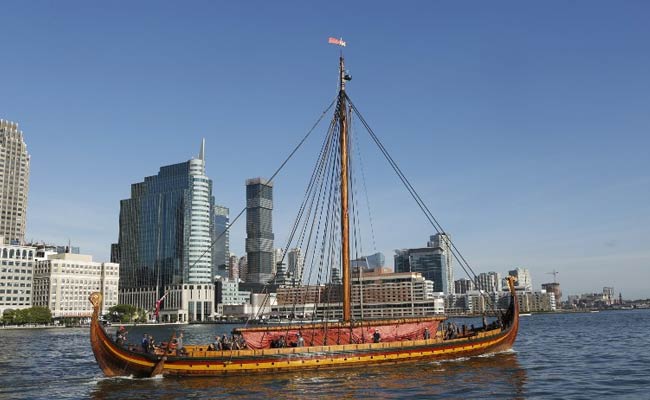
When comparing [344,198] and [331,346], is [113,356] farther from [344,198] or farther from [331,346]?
[344,198]

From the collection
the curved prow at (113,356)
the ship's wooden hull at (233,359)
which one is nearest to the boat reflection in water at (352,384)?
the ship's wooden hull at (233,359)

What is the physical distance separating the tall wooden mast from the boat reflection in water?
6.40 metres

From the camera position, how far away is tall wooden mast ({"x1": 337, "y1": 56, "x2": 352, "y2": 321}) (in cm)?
4572

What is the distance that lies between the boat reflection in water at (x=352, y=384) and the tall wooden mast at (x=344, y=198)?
640cm

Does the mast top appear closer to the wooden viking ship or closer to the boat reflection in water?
the wooden viking ship

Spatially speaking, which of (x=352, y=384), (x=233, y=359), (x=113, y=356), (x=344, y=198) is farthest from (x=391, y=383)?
(x=113, y=356)

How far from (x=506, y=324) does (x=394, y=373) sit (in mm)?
16711

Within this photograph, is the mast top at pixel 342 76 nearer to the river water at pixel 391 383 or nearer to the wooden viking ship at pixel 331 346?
the wooden viking ship at pixel 331 346

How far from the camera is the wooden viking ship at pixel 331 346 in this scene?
38406 millimetres

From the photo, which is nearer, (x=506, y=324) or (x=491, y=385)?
(x=491, y=385)

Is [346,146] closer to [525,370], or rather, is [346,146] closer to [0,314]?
[525,370]

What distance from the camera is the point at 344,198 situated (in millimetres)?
48469

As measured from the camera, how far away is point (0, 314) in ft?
646

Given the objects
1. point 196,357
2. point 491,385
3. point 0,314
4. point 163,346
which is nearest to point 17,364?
point 163,346
